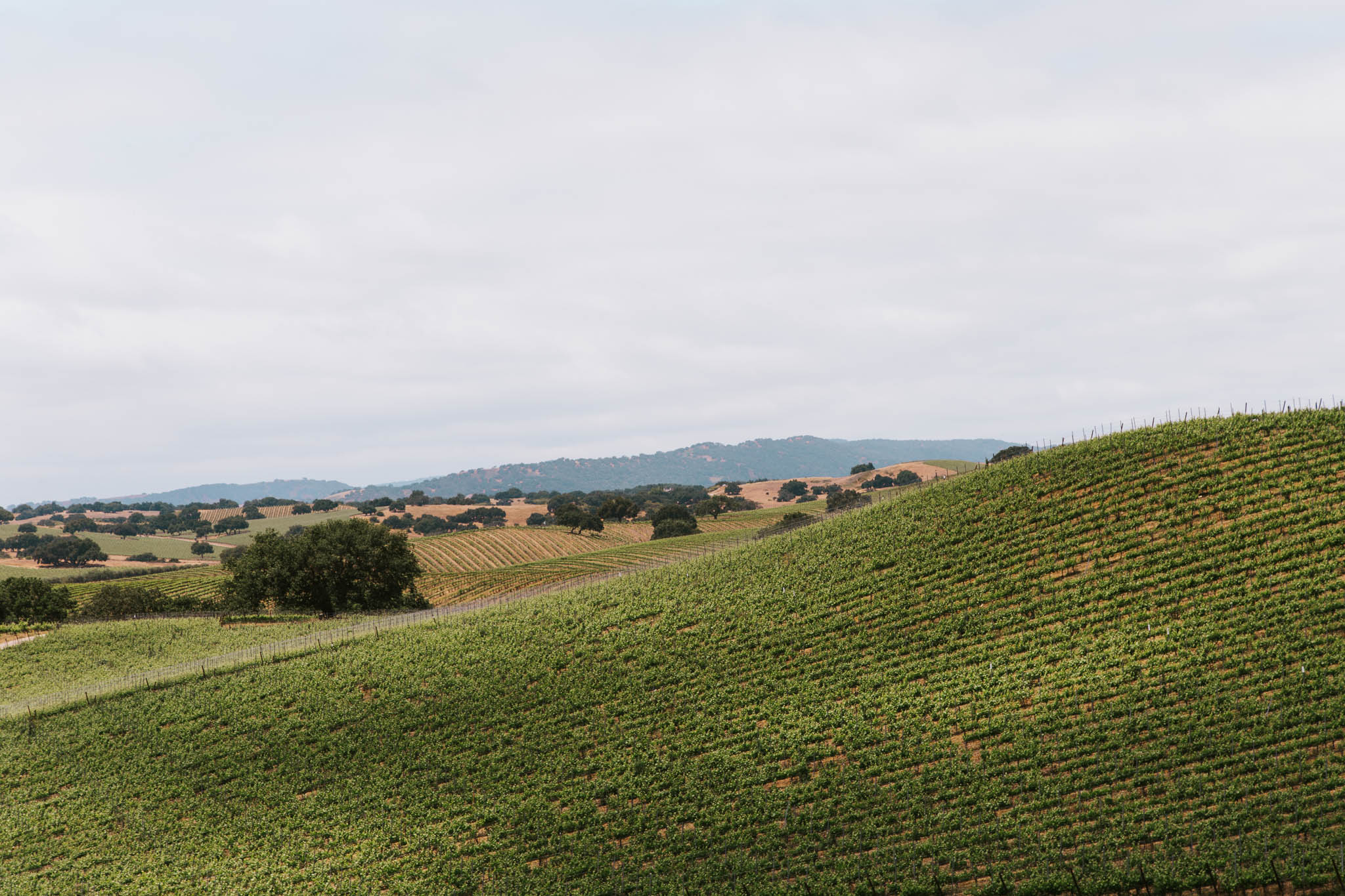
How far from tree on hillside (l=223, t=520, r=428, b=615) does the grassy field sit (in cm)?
717

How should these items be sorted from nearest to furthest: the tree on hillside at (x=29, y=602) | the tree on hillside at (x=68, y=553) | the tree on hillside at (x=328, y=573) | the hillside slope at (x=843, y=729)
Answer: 1. the hillside slope at (x=843, y=729)
2. the tree on hillside at (x=29, y=602)
3. the tree on hillside at (x=328, y=573)
4. the tree on hillside at (x=68, y=553)

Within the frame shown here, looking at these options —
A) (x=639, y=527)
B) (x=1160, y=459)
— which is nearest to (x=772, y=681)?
(x=1160, y=459)

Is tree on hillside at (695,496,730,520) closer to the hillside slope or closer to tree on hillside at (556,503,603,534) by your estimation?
tree on hillside at (556,503,603,534)

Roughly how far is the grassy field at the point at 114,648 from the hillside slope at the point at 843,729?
9113 millimetres

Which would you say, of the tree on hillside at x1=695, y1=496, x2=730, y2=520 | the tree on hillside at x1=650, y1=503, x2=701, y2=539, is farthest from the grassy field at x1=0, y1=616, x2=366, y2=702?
the tree on hillside at x1=695, y1=496, x2=730, y2=520

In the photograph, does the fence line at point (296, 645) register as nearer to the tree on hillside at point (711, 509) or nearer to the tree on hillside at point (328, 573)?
the tree on hillside at point (328, 573)

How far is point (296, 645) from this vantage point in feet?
165

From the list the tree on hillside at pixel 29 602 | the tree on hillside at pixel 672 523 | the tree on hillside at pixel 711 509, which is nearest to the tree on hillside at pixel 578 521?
the tree on hillside at pixel 672 523

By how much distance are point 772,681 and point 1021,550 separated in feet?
58.1

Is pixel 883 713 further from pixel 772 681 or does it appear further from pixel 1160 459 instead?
pixel 1160 459

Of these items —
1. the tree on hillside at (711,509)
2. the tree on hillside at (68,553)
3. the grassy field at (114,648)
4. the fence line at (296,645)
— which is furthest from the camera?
the tree on hillside at (711,509)

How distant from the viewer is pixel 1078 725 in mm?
28594

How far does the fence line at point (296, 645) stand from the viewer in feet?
149

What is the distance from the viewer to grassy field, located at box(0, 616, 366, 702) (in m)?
50.8
